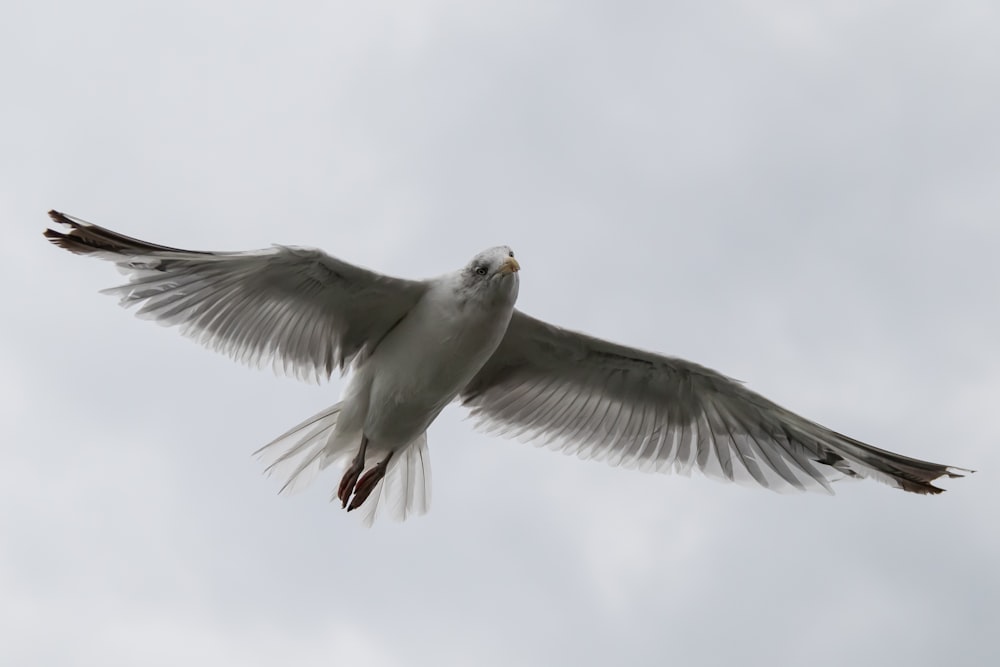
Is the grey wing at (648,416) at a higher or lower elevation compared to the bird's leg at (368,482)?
higher

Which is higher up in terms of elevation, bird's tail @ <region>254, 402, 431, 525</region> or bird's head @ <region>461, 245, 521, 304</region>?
bird's head @ <region>461, 245, 521, 304</region>

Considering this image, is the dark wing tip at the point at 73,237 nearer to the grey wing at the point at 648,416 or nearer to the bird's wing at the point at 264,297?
the bird's wing at the point at 264,297

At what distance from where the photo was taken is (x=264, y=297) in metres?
9.84

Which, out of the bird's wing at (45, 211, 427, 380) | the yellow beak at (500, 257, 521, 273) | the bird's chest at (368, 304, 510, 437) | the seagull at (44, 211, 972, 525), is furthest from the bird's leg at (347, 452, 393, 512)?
the yellow beak at (500, 257, 521, 273)

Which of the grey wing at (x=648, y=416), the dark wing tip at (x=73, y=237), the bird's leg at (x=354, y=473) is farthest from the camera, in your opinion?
the grey wing at (x=648, y=416)

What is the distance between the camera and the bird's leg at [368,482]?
10328 mm

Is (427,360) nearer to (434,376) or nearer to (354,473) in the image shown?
(434,376)

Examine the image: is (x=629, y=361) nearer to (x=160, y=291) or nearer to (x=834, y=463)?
(x=834, y=463)

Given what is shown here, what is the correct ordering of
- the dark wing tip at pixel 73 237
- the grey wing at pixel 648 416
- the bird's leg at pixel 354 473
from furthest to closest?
the grey wing at pixel 648 416, the bird's leg at pixel 354 473, the dark wing tip at pixel 73 237

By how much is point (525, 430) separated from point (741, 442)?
1769 mm

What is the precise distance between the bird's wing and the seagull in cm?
1

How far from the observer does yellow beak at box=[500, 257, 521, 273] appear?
30.5 feet

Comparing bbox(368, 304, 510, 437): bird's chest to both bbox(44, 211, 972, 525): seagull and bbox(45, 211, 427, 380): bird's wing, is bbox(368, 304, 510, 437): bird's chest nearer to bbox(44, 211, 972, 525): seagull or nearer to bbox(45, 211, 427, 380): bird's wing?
bbox(44, 211, 972, 525): seagull

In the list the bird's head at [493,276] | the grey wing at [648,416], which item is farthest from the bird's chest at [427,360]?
the grey wing at [648,416]
